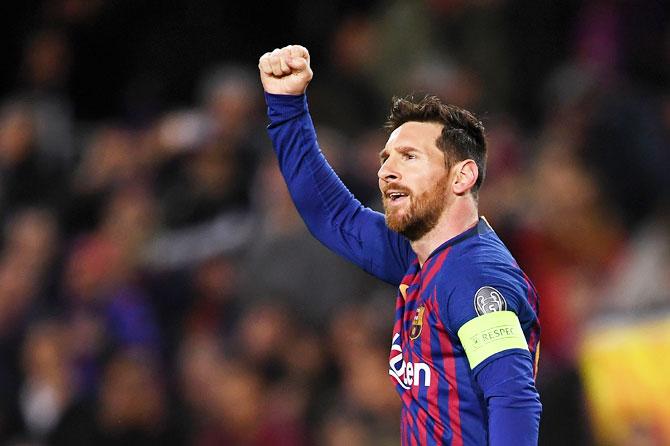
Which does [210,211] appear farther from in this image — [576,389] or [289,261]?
[576,389]

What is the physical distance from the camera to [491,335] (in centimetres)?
301

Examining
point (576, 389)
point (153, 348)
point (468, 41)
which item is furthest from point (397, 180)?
point (468, 41)

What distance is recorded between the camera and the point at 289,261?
7.22 metres

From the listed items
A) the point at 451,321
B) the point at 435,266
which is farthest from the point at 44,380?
the point at 451,321

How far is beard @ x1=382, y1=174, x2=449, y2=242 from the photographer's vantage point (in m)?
3.30

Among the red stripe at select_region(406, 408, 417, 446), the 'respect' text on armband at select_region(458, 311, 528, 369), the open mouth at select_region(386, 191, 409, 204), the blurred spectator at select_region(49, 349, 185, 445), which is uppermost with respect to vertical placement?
the open mouth at select_region(386, 191, 409, 204)

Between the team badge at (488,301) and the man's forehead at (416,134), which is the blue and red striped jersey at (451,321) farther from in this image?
the man's forehead at (416,134)

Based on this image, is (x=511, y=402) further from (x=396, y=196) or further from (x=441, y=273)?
(x=396, y=196)

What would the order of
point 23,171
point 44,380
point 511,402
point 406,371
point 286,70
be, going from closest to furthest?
1. point 511,402
2. point 406,371
3. point 286,70
4. point 44,380
5. point 23,171

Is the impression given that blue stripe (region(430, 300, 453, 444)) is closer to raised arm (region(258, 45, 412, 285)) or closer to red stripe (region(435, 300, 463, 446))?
red stripe (region(435, 300, 463, 446))

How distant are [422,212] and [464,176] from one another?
14cm

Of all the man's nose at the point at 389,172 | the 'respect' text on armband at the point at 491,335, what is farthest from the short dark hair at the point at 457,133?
the 'respect' text on armband at the point at 491,335

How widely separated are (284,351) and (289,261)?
597mm

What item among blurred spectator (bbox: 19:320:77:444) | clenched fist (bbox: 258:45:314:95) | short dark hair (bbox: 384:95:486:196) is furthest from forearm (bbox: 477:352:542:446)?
blurred spectator (bbox: 19:320:77:444)
